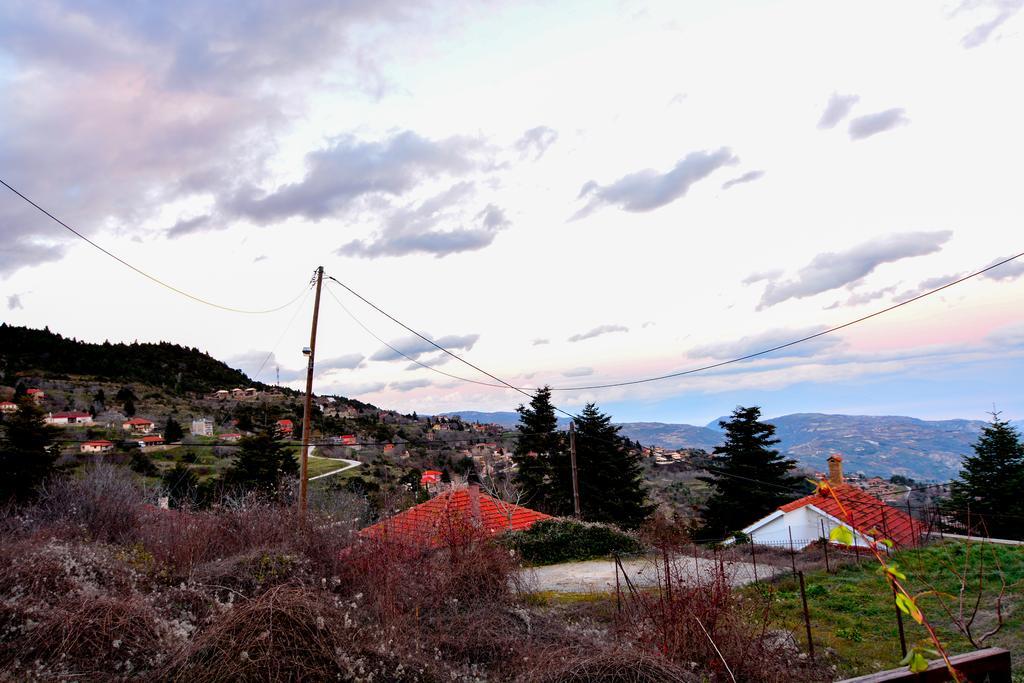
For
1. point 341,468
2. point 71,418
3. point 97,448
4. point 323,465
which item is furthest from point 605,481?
point 71,418

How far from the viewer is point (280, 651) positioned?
4961mm

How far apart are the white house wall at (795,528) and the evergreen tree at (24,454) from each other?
26.4 metres

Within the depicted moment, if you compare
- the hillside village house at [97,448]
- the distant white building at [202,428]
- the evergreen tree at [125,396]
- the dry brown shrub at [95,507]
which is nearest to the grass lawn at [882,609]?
the dry brown shrub at [95,507]

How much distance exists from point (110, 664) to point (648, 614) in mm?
4819

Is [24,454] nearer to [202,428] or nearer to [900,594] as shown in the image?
[202,428]

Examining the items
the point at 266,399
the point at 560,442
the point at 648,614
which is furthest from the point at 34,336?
the point at 648,614

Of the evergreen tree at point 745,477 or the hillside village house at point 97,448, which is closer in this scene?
the hillside village house at point 97,448

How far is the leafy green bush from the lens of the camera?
17.9m

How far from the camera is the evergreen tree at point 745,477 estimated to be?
31125 mm

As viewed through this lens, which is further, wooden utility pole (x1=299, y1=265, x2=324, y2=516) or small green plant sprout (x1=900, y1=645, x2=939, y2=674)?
wooden utility pole (x1=299, y1=265, x2=324, y2=516)

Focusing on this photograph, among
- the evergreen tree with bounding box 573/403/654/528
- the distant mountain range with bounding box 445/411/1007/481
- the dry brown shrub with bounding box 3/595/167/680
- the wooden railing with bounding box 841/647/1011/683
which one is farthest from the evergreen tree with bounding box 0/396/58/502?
the distant mountain range with bounding box 445/411/1007/481

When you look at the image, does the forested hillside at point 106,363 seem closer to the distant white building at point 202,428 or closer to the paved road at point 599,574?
the distant white building at point 202,428

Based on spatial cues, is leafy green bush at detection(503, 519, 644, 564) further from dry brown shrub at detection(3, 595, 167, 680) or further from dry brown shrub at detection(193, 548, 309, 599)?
dry brown shrub at detection(3, 595, 167, 680)

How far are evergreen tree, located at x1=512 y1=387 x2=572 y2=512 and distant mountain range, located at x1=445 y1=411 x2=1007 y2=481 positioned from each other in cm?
4848
